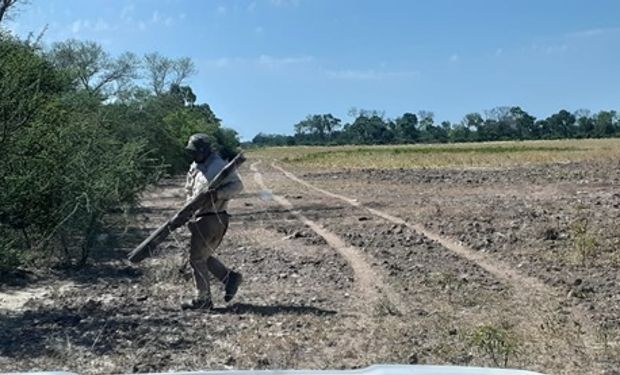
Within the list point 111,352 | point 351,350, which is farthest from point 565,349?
point 111,352

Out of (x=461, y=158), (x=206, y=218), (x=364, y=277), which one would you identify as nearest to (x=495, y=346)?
(x=206, y=218)

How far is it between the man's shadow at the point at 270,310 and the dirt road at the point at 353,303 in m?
0.02

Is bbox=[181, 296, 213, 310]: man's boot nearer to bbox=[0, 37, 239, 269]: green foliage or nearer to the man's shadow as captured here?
the man's shadow

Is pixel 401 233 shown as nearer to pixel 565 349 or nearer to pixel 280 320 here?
pixel 280 320

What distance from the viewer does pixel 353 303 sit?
9.27m

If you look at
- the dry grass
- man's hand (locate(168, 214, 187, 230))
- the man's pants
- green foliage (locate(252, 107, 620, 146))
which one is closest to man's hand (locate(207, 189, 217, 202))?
the man's pants

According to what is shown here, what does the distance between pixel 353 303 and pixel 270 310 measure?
Result: 1.02 meters

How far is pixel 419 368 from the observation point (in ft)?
9.15

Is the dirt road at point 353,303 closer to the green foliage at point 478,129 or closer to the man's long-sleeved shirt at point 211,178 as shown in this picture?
the man's long-sleeved shirt at point 211,178

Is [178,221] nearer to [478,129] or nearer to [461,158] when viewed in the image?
[461,158]

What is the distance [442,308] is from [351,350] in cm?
195

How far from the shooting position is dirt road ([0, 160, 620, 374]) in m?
6.89

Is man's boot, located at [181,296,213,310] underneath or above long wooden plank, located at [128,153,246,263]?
underneath

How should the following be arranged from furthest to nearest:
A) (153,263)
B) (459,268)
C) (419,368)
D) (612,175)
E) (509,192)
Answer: (612,175)
(509,192)
(153,263)
(459,268)
(419,368)
